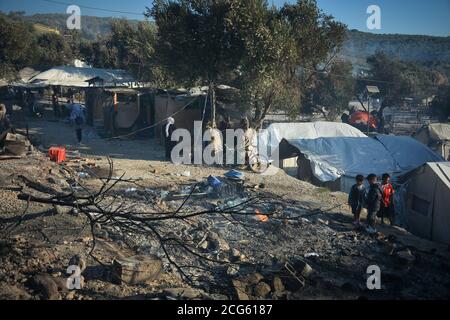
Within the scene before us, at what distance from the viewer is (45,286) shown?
4.42 meters

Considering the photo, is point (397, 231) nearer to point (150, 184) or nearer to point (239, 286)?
point (239, 286)

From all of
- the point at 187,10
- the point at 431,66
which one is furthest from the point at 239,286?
the point at 431,66

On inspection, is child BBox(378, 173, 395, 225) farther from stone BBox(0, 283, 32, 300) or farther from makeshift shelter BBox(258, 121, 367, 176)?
stone BBox(0, 283, 32, 300)

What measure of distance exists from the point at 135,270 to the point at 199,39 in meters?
9.38

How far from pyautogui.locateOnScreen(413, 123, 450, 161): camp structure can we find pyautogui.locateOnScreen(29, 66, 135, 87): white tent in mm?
16057

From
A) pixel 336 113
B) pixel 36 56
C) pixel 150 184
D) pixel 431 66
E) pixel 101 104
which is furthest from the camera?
pixel 431 66

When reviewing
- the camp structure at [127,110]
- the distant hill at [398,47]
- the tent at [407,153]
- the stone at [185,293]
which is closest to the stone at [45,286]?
the stone at [185,293]

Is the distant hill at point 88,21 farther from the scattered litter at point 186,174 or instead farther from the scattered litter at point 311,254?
the scattered litter at point 311,254

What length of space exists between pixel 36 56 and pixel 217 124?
22355 mm

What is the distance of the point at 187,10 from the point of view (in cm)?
1254

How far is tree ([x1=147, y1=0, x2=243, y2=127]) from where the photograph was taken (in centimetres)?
1200

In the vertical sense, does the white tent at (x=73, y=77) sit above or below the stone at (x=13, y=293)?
above

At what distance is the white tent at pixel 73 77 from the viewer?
20781mm

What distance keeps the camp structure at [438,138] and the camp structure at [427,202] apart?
21.9 ft
